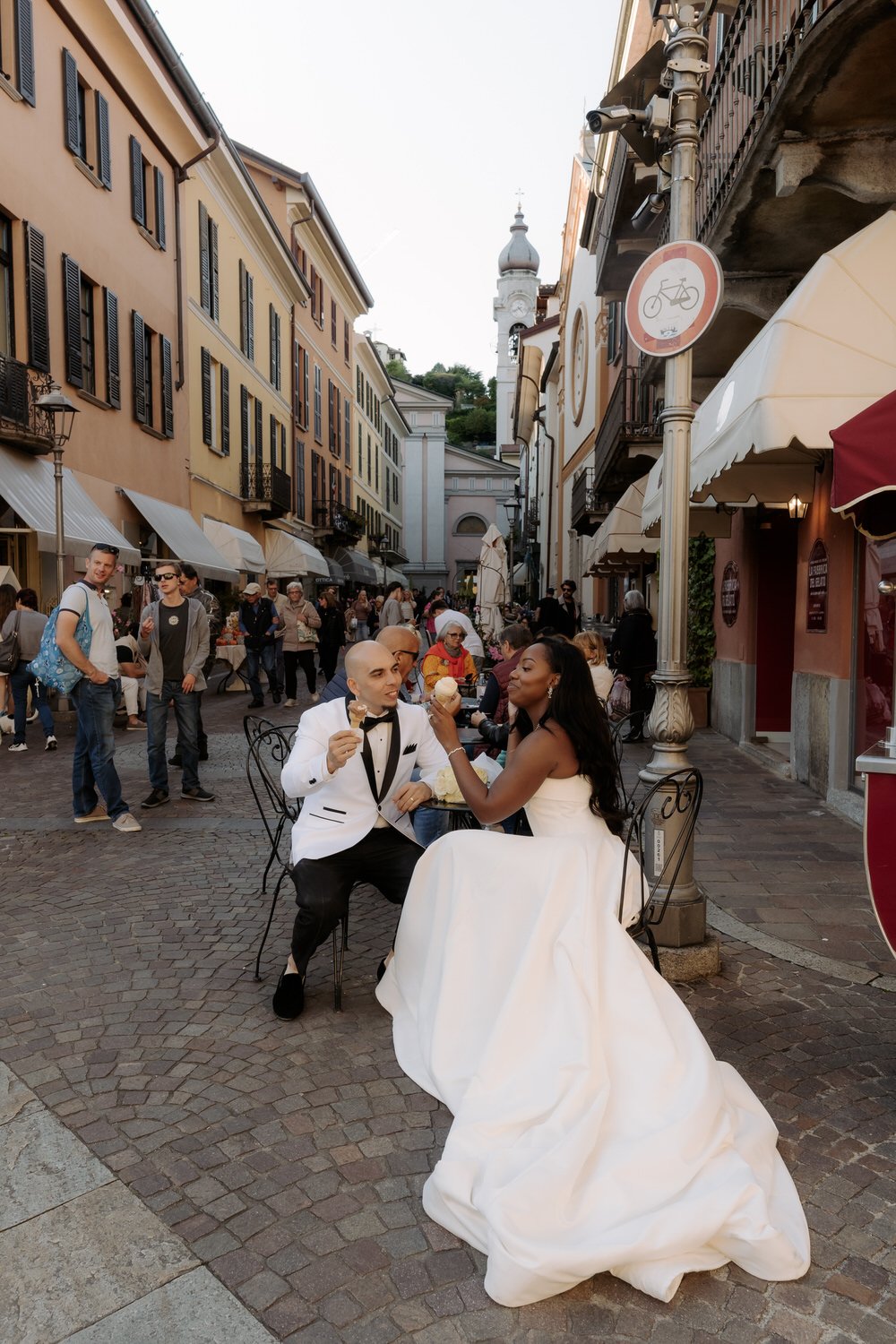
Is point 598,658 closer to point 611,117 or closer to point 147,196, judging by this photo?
point 611,117

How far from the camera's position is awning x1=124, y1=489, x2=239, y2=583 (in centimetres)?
1683

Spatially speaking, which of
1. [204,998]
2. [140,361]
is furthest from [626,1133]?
[140,361]

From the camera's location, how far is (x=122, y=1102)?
3.12 m

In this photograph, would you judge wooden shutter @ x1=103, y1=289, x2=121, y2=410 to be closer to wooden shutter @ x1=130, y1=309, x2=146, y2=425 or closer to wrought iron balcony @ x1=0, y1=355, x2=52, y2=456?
wooden shutter @ x1=130, y1=309, x2=146, y2=425

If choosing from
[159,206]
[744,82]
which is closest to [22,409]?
[159,206]

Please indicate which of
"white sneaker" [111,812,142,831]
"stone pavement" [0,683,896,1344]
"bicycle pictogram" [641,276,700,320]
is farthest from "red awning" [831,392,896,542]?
"white sneaker" [111,812,142,831]

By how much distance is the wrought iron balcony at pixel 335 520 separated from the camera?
116 feet

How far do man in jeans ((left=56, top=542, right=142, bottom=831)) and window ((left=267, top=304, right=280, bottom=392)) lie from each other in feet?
76.3

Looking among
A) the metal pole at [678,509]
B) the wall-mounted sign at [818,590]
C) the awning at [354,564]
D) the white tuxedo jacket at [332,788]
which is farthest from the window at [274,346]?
the white tuxedo jacket at [332,788]

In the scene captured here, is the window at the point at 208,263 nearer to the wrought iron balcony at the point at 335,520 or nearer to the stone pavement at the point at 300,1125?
the wrought iron balcony at the point at 335,520

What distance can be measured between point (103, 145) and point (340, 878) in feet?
52.8

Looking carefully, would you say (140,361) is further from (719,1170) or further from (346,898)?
(719,1170)

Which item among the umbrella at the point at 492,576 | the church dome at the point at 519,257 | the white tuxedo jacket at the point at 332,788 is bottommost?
the white tuxedo jacket at the point at 332,788

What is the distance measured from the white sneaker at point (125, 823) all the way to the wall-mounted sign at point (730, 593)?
700 centimetres
